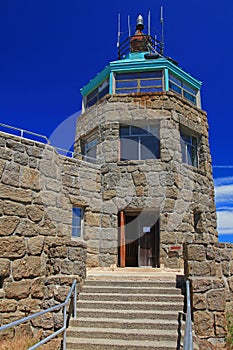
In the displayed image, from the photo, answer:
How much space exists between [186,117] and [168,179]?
2.96 metres

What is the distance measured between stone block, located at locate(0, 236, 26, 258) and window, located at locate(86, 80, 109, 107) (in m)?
7.63

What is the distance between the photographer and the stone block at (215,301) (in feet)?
21.4

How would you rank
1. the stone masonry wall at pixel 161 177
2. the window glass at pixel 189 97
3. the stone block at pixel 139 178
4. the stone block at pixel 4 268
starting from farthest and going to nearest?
the window glass at pixel 189 97
the stone block at pixel 139 178
the stone masonry wall at pixel 161 177
the stone block at pixel 4 268

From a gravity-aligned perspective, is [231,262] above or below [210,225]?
below

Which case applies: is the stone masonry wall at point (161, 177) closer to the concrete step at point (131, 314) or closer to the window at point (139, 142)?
the window at point (139, 142)

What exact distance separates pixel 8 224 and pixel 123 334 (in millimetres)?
3610

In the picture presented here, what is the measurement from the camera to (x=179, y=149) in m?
12.1

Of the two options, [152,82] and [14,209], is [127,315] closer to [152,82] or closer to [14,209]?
[14,209]

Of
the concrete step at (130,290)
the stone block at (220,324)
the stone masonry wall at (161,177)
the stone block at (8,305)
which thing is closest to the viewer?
the stone block at (220,324)

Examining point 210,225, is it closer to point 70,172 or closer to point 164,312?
point 70,172

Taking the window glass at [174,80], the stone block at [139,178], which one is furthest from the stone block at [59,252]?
the window glass at [174,80]

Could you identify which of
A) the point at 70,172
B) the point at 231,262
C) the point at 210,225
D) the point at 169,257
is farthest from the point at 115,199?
the point at 231,262

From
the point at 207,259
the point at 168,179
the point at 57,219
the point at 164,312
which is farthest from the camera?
the point at 168,179

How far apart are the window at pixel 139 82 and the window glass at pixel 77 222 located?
5050 mm
